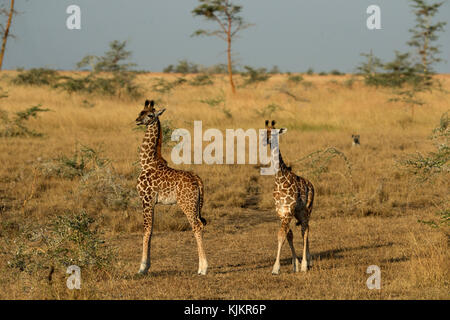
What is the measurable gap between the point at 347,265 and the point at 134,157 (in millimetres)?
8517

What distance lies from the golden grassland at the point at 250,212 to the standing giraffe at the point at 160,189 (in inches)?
18.5

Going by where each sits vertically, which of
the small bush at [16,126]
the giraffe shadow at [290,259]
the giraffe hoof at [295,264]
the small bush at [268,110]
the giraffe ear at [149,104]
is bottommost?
the giraffe shadow at [290,259]

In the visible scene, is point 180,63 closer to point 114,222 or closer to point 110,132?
point 110,132

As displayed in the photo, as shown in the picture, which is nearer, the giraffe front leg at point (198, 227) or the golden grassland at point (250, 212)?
the golden grassland at point (250, 212)

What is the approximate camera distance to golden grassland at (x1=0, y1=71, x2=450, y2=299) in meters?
6.34

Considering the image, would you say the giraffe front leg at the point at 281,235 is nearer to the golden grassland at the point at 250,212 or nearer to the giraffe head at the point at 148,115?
the golden grassland at the point at 250,212

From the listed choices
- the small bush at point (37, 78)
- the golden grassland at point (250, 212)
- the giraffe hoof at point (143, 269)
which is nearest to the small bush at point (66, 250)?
the golden grassland at point (250, 212)

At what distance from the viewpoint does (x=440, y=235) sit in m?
8.56

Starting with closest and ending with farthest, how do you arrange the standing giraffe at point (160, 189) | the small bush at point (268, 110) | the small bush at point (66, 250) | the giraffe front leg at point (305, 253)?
the small bush at point (66, 250) < the standing giraffe at point (160, 189) < the giraffe front leg at point (305, 253) < the small bush at point (268, 110)

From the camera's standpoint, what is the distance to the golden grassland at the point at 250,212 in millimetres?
6344

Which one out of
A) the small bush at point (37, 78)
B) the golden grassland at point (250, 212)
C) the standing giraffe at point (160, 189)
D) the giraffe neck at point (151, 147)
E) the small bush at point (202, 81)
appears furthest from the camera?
the small bush at point (202, 81)

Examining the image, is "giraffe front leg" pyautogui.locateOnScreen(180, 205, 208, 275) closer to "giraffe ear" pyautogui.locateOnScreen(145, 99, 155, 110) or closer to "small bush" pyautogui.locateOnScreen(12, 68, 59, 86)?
"giraffe ear" pyautogui.locateOnScreen(145, 99, 155, 110)

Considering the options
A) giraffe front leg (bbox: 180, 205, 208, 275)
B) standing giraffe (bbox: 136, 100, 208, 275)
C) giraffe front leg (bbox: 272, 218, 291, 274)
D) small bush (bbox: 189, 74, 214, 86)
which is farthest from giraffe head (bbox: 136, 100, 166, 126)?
small bush (bbox: 189, 74, 214, 86)

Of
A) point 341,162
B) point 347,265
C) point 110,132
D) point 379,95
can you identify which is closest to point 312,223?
point 347,265
